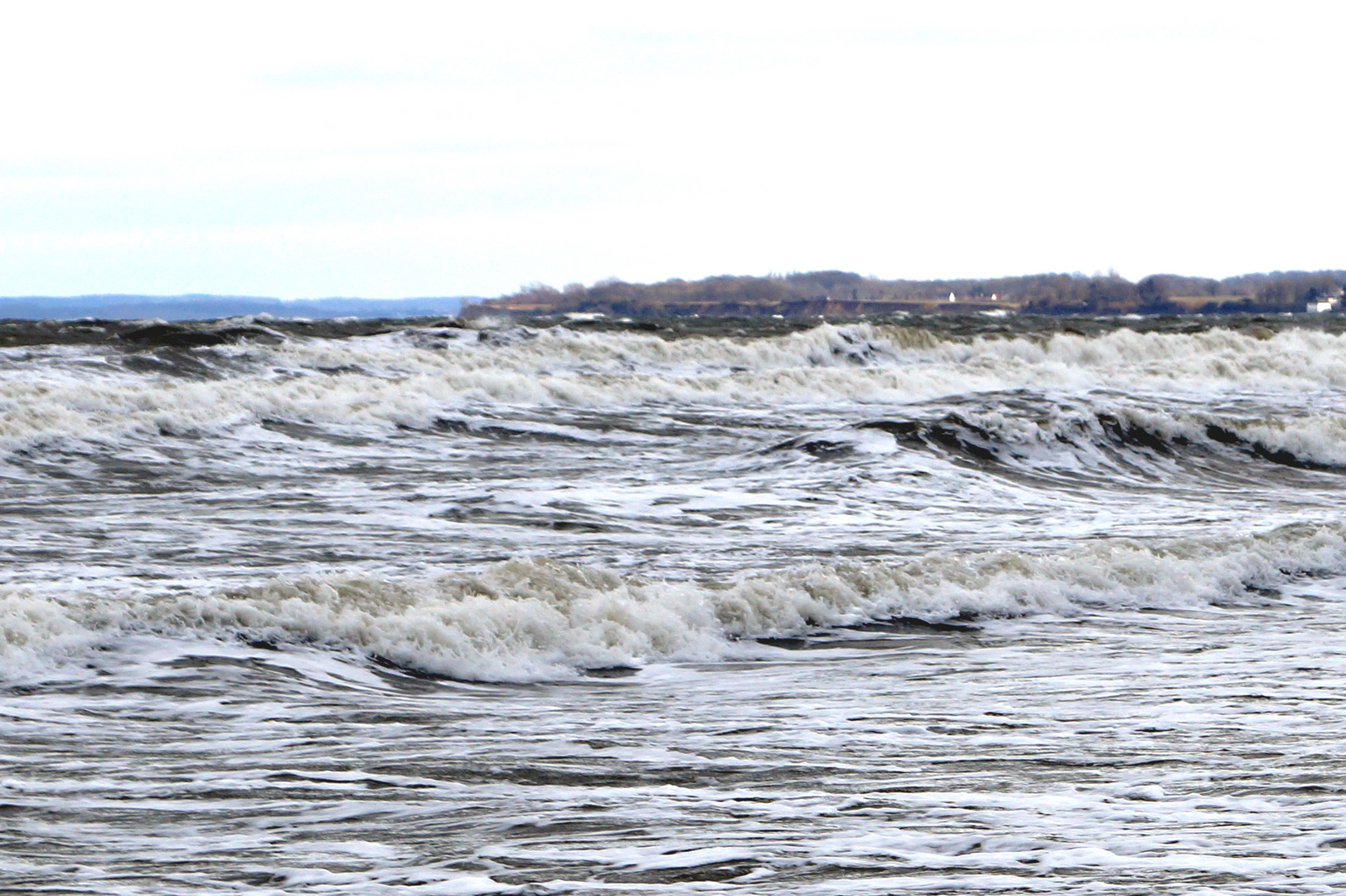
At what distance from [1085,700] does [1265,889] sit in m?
2.84

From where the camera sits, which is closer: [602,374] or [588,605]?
[588,605]

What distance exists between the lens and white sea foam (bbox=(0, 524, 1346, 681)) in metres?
7.58

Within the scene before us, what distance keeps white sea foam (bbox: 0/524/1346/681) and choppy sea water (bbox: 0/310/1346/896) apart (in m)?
0.03

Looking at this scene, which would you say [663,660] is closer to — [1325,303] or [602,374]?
[602,374]

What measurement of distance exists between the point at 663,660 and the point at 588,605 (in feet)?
2.10

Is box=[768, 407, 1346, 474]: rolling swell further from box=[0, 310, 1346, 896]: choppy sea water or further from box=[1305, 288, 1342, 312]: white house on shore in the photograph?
box=[1305, 288, 1342, 312]: white house on shore

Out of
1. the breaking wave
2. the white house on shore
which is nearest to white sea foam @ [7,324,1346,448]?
the breaking wave

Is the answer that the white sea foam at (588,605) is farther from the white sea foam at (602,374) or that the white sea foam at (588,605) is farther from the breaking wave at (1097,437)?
the white sea foam at (602,374)

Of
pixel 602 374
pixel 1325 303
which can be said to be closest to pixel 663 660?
pixel 602 374

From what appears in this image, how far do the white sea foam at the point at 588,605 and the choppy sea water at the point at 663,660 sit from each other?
0.03 meters

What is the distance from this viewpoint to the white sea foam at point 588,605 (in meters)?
7.58

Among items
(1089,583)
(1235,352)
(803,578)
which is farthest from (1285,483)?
(1235,352)

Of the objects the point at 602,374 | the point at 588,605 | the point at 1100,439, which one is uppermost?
the point at 602,374

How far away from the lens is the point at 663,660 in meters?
7.98
